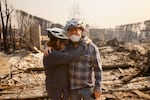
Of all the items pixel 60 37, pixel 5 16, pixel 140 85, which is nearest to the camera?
pixel 60 37

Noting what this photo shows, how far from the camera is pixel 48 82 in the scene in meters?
3.52

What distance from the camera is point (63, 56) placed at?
3311mm

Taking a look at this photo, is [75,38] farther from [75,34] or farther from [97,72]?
[97,72]

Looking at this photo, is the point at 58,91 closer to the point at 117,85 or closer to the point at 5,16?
the point at 117,85

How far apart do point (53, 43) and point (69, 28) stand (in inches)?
12.7

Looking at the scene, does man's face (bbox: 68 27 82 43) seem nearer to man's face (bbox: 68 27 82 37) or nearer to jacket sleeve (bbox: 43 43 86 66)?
man's face (bbox: 68 27 82 37)

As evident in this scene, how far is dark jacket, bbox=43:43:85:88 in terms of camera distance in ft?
10.9

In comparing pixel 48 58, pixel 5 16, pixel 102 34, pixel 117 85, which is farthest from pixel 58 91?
pixel 102 34

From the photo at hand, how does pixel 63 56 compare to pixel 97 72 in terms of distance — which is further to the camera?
pixel 97 72

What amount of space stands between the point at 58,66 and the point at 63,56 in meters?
0.22

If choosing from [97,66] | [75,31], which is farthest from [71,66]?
[75,31]

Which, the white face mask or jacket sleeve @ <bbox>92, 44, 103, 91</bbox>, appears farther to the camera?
jacket sleeve @ <bbox>92, 44, 103, 91</bbox>

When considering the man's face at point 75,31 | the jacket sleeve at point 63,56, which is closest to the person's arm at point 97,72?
the jacket sleeve at point 63,56

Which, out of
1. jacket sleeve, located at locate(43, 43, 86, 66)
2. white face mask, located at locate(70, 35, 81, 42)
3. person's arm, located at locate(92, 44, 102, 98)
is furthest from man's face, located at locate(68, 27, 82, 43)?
person's arm, located at locate(92, 44, 102, 98)
